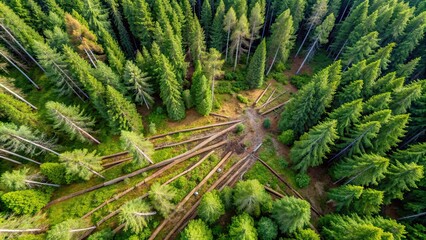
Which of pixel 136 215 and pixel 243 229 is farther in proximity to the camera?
pixel 136 215

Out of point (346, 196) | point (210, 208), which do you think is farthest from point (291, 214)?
point (210, 208)

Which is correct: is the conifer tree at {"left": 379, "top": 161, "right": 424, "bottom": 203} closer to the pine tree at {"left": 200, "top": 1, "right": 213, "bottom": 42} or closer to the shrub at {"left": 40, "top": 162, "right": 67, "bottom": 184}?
the shrub at {"left": 40, "top": 162, "right": 67, "bottom": 184}

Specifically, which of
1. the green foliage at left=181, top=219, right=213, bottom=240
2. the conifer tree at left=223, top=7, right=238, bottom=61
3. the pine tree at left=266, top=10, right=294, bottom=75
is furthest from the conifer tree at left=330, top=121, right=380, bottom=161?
the conifer tree at left=223, top=7, right=238, bottom=61

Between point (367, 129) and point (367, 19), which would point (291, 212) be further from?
point (367, 19)

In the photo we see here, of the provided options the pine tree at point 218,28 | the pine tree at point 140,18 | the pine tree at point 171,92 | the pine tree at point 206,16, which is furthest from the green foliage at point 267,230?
the pine tree at point 206,16

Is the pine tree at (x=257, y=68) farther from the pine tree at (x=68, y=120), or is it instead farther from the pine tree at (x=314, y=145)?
the pine tree at (x=68, y=120)

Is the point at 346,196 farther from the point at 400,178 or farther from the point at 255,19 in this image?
the point at 255,19
